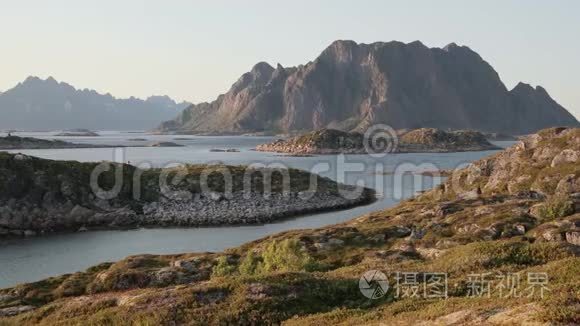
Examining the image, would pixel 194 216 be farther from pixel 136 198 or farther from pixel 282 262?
pixel 282 262

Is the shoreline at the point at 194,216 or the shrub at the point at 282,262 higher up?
the shrub at the point at 282,262

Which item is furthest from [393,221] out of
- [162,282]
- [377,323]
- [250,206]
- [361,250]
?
[377,323]

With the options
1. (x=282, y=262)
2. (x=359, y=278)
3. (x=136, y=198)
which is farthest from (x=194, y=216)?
(x=359, y=278)

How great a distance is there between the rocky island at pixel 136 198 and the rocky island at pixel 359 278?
1592 inches

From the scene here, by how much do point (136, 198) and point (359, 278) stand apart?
94.7 metres

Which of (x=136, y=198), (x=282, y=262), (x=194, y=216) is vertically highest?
(x=282, y=262)

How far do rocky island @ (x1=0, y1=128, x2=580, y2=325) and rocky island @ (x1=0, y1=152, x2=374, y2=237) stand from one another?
1592 inches

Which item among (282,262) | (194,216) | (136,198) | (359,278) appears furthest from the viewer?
(136,198)

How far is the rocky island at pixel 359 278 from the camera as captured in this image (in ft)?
67.1

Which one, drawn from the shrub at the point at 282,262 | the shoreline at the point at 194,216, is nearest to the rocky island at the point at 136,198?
the shoreline at the point at 194,216

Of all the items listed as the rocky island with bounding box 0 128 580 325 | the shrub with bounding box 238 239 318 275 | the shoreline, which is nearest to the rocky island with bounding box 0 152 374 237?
the shoreline

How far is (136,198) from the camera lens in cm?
11500

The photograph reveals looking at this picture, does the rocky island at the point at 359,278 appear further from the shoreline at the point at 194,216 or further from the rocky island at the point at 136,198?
the rocky island at the point at 136,198

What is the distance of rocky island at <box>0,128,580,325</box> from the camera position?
20438mm
